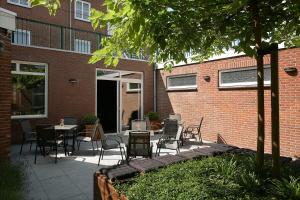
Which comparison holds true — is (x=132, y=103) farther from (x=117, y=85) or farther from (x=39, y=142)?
(x=39, y=142)

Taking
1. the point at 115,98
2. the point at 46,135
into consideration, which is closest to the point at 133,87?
the point at 115,98

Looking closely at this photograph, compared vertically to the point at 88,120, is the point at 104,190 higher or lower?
lower

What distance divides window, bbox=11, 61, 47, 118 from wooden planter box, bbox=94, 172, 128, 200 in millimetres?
6773

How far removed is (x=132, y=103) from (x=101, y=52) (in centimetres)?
1017

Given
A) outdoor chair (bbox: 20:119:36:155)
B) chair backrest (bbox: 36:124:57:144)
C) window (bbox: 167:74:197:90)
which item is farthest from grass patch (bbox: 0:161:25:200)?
window (bbox: 167:74:197:90)

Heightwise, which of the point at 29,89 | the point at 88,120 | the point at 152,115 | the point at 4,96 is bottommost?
the point at 88,120

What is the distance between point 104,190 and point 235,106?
6569mm

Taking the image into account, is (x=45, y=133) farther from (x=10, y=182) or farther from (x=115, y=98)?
(x=115, y=98)

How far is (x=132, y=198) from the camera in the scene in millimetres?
2773

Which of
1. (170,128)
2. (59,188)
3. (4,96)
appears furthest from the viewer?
(170,128)

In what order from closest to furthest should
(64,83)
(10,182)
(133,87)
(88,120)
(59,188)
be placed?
(10,182)
(59,188)
(64,83)
(88,120)
(133,87)

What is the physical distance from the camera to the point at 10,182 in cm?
383

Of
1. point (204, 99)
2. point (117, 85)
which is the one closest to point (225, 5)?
point (204, 99)

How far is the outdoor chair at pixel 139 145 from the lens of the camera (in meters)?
5.71
